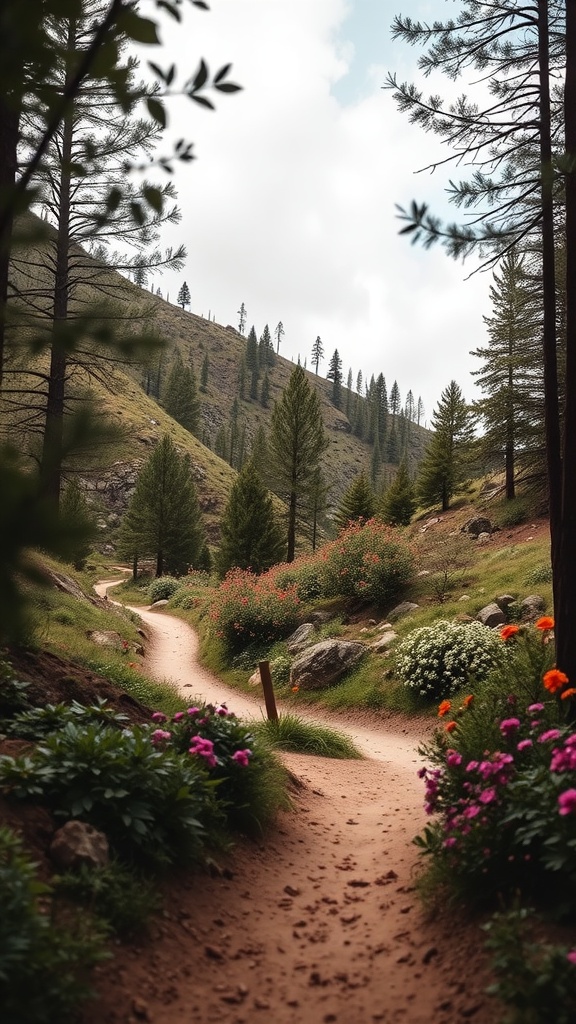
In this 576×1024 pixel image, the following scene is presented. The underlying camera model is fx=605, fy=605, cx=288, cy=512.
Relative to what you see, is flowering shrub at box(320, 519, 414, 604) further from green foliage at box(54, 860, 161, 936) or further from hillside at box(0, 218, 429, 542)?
green foliage at box(54, 860, 161, 936)

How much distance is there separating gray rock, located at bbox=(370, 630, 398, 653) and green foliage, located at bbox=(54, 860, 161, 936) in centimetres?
920

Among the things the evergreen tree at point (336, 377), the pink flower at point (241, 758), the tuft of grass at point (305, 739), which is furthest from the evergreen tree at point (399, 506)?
the evergreen tree at point (336, 377)

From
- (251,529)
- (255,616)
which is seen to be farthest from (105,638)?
(251,529)

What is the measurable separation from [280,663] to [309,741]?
17.1ft

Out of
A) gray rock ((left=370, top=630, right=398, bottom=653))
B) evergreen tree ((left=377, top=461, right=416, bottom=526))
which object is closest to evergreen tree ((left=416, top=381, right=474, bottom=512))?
evergreen tree ((left=377, top=461, right=416, bottom=526))

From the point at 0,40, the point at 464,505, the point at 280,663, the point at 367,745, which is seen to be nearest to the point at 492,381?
the point at 464,505

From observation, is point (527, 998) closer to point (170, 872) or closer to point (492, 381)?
point (170, 872)

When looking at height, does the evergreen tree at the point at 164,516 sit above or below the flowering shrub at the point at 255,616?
above

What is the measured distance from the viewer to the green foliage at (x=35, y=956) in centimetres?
193

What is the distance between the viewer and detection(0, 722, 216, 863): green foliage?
3139 millimetres

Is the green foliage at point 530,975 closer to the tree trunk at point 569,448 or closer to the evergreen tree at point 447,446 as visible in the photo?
the tree trunk at point 569,448

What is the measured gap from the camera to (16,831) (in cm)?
285

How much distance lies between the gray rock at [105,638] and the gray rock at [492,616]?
683 centimetres

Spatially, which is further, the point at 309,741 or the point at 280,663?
the point at 280,663
